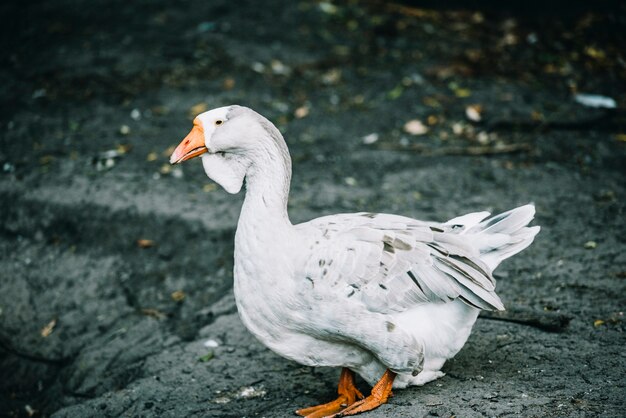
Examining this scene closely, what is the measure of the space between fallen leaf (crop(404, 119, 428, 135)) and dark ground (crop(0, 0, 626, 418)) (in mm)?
176

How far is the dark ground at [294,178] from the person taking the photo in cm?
433

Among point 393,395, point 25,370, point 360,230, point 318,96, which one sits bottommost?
point 25,370

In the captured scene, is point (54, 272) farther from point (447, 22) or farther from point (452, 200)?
point (447, 22)

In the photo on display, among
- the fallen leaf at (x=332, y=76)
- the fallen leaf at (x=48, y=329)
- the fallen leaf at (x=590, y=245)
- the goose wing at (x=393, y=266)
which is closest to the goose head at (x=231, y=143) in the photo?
the goose wing at (x=393, y=266)

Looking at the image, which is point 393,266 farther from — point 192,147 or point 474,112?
point 474,112

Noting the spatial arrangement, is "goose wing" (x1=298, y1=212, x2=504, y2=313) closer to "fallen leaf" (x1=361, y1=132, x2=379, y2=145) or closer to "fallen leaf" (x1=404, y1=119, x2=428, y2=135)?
"fallen leaf" (x1=361, y1=132, x2=379, y2=145)

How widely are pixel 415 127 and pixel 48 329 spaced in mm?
4392

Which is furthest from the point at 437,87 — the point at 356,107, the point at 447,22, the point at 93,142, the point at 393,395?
the point at 393,395

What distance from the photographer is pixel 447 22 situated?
961 centimetres

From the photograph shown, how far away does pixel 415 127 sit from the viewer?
7.59 metres

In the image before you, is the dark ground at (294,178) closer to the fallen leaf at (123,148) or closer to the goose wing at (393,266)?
the fallen leaf at (123,148)

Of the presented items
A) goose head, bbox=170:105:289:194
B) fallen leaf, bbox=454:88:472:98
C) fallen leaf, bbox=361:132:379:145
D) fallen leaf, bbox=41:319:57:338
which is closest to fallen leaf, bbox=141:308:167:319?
fallen leaf, bbox=41:319:57:338

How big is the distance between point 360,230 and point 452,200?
281cm

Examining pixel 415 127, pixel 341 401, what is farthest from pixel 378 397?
pixel 415 127
